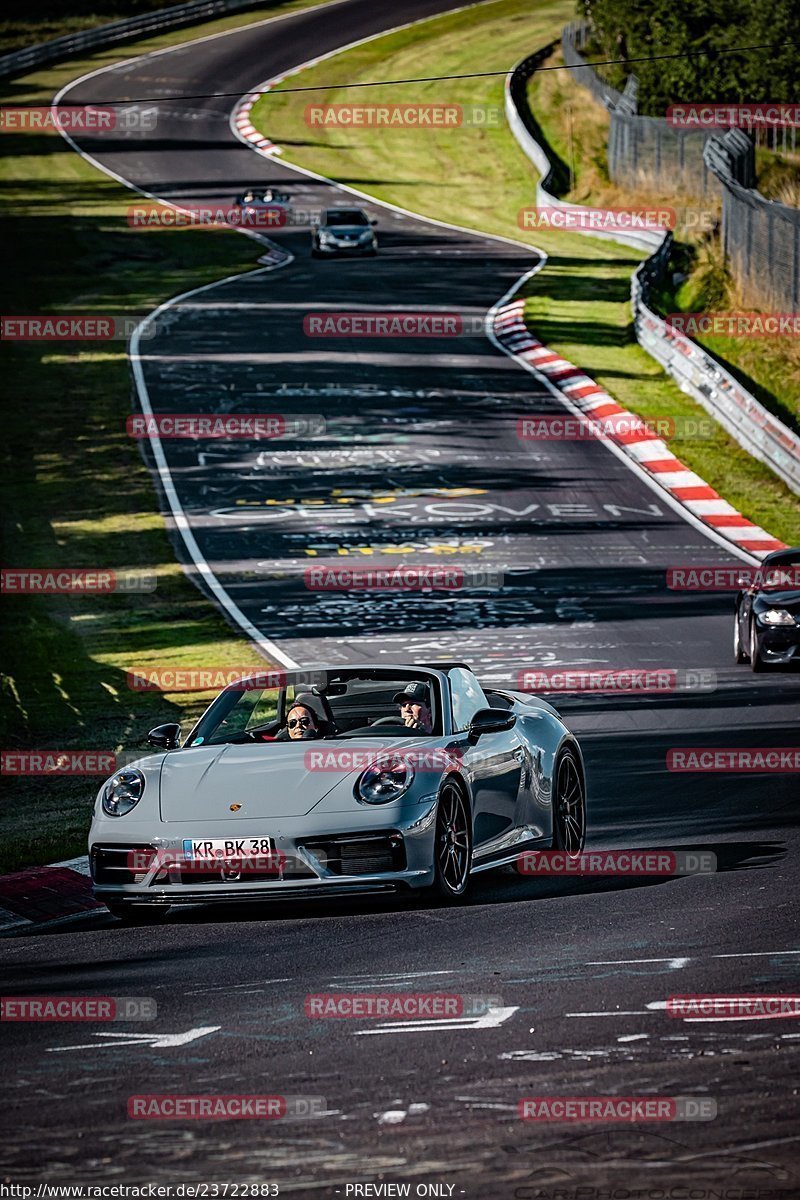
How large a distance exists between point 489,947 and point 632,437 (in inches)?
923

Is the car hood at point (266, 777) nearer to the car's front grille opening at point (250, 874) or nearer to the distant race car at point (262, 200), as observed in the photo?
the car's front grille opening at point (250, 874)

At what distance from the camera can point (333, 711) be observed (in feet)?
36.3

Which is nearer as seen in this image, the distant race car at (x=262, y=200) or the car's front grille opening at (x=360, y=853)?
the car's front grille opening at (x=360, y=853)

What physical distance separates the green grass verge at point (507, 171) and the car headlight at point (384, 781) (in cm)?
1648

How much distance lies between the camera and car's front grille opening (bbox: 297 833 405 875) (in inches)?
364

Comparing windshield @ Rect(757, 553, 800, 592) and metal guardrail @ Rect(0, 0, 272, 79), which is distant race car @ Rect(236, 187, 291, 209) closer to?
metal guardrail @ Rect(0, 0, 272, 79)

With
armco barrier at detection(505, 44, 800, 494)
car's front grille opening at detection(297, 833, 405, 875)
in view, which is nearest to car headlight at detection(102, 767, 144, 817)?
car's front grille opening at detection(297, 833, 405, 875)

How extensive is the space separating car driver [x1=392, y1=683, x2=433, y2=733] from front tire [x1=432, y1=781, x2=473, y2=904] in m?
0.60

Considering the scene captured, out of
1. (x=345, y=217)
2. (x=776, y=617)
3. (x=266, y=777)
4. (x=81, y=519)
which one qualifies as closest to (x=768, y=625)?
(x=776, y=617)

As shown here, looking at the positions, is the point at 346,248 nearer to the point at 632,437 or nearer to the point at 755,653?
the point at 632,437

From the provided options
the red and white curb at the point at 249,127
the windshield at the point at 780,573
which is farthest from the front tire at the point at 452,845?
the red and white curb at the point at 249,127

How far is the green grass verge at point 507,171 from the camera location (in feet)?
104

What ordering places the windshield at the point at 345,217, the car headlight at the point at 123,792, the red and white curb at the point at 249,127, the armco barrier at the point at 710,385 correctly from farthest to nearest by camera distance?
the red and white curb at the point at 249,127 → the windshield at the point at 345,217 → the armco barrier at the point at 710,385 → the car headlight at the point at 123,792

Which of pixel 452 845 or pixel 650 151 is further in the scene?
pixel 650 151
